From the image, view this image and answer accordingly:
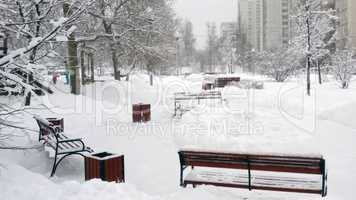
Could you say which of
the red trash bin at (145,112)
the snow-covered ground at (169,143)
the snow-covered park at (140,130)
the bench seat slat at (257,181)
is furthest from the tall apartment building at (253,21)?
the bench seat slat at (257,181)

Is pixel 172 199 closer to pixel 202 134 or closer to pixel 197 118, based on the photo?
pixel 202 134

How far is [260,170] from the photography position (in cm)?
655

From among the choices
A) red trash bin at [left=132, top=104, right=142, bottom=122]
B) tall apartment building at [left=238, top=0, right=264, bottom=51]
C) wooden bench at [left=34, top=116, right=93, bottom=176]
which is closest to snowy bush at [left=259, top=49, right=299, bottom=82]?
red trash bin at [left=132, top=104, right=142, bottom=122]

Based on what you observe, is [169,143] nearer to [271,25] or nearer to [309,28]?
[309,28]

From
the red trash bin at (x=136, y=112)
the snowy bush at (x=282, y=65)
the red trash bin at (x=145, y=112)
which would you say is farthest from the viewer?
the snowy bush at (x=282, y=65)

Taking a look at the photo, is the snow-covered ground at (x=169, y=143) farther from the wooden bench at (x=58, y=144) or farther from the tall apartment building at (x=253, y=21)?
the tall apartment building at (x=253, y=21)

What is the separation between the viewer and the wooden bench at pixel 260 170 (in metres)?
6.17

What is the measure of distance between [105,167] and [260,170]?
8.46ft

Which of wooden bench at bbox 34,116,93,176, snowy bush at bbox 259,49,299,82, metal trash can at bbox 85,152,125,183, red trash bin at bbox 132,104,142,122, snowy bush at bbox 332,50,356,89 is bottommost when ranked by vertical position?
metal trash can at bbox 85,152,125,183

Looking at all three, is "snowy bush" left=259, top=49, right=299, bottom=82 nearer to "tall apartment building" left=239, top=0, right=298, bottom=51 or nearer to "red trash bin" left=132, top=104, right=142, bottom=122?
"red trash bin" left=132, top=104, right=142, bottom=122

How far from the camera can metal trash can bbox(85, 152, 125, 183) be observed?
6746 mm

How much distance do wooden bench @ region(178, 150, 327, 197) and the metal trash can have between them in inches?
43.4

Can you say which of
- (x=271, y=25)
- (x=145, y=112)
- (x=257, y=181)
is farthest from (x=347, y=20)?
(x=257, y=181)

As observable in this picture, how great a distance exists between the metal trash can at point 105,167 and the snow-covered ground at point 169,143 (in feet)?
1.10
